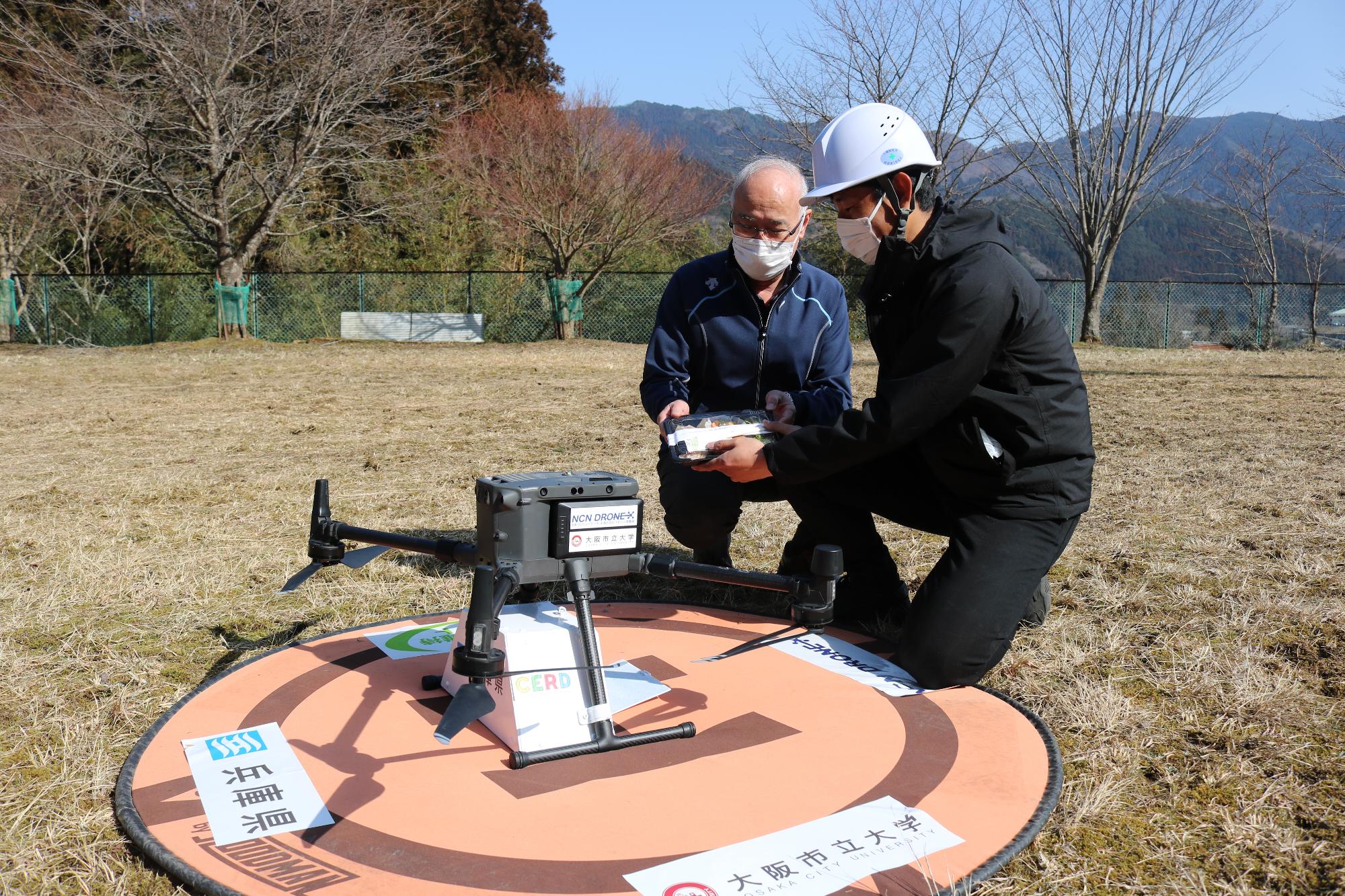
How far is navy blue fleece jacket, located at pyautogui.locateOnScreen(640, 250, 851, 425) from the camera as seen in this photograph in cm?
425

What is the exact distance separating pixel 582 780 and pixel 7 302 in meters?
25.4

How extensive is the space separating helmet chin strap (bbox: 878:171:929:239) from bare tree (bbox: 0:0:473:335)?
66.1ft

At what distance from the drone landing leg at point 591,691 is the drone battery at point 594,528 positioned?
4 cm

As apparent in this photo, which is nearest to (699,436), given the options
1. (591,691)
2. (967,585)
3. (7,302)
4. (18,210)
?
(967,585)

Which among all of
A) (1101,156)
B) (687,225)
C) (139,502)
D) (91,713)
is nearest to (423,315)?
(687,225)

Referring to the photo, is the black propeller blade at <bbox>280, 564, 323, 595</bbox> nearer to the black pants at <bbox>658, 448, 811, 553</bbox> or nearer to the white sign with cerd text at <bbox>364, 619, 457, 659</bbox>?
the white sign with cerd text at <bbox>364, 619, 457, 659</bbox>

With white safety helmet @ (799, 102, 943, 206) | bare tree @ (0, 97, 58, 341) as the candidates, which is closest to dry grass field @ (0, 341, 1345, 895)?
white safety helmet @ (799, 102, 943, 206)

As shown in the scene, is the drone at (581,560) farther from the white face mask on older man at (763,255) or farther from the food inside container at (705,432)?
the white face mask on older man at (763,255)

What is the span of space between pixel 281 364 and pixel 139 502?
10.9 metres

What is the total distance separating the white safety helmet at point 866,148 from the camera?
333cm

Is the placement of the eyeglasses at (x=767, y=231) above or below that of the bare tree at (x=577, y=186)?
below

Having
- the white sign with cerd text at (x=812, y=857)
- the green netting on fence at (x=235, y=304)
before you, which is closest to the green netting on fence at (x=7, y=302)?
the green netting on fence at (x=235, y=304)

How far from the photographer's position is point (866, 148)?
3342mm

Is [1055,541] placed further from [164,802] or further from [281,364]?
[281,364]
